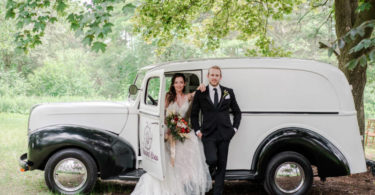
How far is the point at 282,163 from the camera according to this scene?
5.28 m

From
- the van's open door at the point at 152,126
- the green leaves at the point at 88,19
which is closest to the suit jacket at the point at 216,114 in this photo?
the van's open door at the point at 152,126

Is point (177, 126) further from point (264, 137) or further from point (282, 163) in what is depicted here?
point (282, 163)

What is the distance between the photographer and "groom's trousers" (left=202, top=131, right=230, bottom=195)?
4.89m

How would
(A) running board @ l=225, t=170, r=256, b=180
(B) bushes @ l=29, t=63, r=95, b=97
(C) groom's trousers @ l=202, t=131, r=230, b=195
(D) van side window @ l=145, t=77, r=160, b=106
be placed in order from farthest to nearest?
(B) bushes @ l=29, t=63, r=95, b=97, (D) van side window @ l=145, t=77, r=160, b=106, (A) running board @ l=225, t=170, r=256, b=180, (C) groom's trousers @ l=202, t=131, r=230, b=195

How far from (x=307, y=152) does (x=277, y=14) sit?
565cm

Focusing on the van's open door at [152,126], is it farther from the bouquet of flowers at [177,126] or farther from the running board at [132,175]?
the bouquet of flowers at [177,126]

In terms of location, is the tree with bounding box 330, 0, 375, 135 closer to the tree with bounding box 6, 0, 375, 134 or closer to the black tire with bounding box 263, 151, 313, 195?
the tree with bounding box 6, 0, 375, 134

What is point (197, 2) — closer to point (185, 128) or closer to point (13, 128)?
point (185, 128)

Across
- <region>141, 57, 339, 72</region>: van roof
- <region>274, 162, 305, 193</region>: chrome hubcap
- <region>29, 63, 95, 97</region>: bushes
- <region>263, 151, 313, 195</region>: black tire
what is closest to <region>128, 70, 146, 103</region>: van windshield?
<region>141, 57, 339, 72</region>: van roof

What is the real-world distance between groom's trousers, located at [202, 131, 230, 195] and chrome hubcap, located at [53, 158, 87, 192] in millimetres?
1863

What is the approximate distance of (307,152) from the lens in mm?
5395

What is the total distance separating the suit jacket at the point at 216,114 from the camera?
4902mm

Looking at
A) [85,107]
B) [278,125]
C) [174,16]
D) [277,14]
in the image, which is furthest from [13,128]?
[278,125]

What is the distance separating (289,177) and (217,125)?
1.46 m
